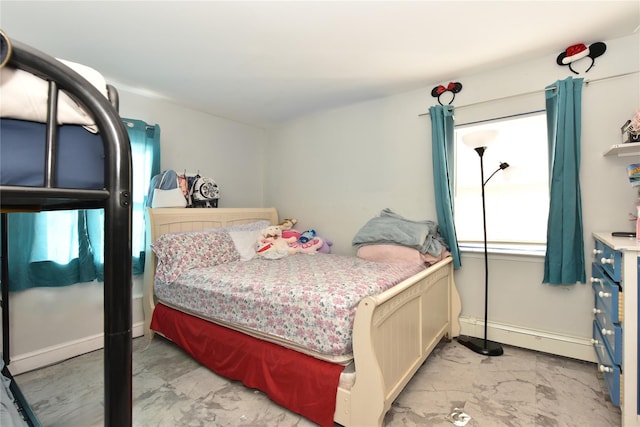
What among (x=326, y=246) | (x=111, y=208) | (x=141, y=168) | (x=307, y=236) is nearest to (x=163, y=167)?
(x=141, y=168)

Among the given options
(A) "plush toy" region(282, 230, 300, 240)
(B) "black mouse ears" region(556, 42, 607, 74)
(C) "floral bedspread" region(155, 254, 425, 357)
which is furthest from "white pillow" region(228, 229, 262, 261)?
(B) "black mouse ears" region(556, 42, 607, 74)

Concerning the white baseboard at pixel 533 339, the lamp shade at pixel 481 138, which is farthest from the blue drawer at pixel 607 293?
the lamp shade at pixel 481 138

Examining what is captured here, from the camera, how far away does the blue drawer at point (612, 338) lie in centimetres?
144

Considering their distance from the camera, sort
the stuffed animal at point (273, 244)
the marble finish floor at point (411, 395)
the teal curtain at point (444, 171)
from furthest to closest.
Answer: the stuffed animal at point (273, 244) → the teal curtain at point (444, 171) → the marble finish floor at point (411, 395)

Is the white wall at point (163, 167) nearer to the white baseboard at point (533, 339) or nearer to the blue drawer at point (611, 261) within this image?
the white baseboard at point (533, 339)

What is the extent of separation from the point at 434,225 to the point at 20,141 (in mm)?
2632

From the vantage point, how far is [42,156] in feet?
2.25

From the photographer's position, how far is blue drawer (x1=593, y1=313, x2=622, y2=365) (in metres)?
1.44

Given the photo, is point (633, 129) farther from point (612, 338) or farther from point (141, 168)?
point (141, 168)

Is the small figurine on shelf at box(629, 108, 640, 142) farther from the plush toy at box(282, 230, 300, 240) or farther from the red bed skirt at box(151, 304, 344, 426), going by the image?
the plush toy at box(282, 230, 300, 240)

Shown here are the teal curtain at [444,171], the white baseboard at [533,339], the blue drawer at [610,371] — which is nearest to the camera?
the blue drawer at [610,371]

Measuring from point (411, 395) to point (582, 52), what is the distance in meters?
2.62

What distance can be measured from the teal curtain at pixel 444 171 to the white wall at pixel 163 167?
234 cm

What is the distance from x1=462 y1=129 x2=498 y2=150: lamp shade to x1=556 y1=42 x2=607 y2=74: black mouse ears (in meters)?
0.73
